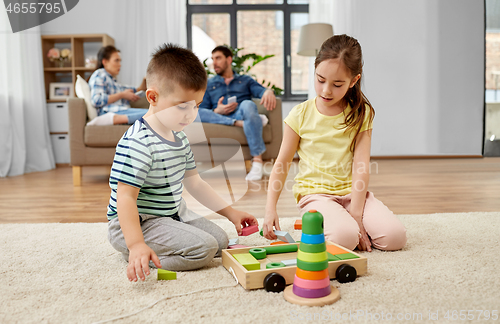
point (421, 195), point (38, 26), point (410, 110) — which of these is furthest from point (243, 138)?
point (38, 26)

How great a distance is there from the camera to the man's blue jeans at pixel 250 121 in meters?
2.52

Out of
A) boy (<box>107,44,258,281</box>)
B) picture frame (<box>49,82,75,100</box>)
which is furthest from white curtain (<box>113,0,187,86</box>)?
boy (<box>107,44,258,281</box>)

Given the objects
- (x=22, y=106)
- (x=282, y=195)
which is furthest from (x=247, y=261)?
(x=22, y=106)

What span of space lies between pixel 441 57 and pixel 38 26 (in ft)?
12.9

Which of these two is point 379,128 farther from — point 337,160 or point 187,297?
point 187,297

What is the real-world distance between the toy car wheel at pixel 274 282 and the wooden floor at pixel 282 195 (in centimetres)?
36

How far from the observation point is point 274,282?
27.9 inches

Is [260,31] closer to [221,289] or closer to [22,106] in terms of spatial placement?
[22,106]

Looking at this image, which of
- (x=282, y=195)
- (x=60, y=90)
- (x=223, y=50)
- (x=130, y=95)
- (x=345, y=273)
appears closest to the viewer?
(x=345, y=273)

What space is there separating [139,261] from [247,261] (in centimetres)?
21

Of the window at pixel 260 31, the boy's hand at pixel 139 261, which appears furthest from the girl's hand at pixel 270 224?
the window at pixel 260 31

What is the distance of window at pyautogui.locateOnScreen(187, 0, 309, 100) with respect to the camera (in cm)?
421

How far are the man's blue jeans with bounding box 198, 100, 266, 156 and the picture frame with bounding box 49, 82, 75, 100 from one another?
1961 millimetres

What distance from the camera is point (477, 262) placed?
2.82ft
